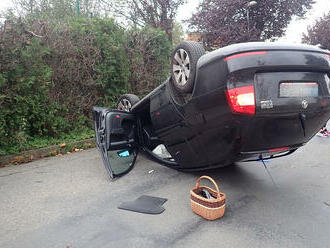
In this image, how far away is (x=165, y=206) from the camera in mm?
3119

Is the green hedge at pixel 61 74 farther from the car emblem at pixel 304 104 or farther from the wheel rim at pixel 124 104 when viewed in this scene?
the car emblem at pixel 304 104

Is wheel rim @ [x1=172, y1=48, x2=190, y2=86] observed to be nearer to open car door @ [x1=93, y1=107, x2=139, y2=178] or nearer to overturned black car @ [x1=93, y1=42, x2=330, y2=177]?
overturned black car @ [x1=93, y1=42, x2=330, y2=177]

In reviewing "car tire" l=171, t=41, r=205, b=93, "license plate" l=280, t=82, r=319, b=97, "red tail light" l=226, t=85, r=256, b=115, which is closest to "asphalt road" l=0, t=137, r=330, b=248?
"red tail light" l=226, t=85, r=256, b=115

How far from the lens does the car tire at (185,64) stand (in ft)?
9.74

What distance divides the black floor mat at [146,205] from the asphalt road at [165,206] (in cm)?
8

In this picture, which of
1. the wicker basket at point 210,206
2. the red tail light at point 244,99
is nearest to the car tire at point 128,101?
the wicker basket at point 210,206

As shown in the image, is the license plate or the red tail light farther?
the license plate

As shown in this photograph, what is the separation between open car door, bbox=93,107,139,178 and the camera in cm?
423

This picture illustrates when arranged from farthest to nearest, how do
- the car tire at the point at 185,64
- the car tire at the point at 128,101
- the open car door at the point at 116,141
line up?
the car tire at the point at 128,101
the open car door at the point at 116,141
the car tire at the point at 185,64

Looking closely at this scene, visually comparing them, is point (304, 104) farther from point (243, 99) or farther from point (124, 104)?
point (124, 104)

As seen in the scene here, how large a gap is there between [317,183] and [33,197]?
3858mm

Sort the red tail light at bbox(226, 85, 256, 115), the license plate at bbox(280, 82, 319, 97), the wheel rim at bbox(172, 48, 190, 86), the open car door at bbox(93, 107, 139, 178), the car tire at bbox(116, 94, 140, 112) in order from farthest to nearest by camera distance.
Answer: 1. the car tire at bbox(116, 94, 140, 112)
2. the open car door at bbox(93, 107, 139, 178)
3. the wheel rim at bbox(172, 48, 190, 86)
4. the license plate at bbox(280, 82, 319, 97)
5. the red tail light at bbox(226, 85, 256, 115)

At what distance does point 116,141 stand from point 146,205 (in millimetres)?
1567

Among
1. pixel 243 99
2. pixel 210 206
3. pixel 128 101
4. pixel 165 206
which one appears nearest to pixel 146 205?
pixel 165 206
